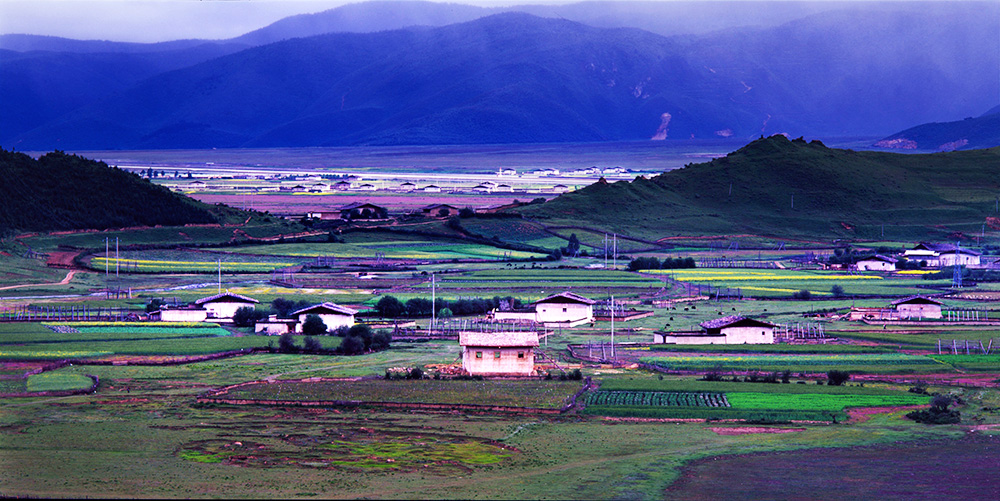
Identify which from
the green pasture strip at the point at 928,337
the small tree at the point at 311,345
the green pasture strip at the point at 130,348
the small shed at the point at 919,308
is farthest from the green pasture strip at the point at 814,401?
the small shed at the point at 919,308

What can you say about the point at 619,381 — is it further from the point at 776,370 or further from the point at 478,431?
the point at 478,431

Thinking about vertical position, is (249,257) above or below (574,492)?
above

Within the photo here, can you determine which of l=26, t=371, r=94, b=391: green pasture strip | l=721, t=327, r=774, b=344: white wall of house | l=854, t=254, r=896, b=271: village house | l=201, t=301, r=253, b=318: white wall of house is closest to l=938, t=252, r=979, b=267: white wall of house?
l=854, t=254, r=896, b=271: village house

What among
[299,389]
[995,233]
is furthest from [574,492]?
[995,233]

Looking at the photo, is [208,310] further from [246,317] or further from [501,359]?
[501,359]

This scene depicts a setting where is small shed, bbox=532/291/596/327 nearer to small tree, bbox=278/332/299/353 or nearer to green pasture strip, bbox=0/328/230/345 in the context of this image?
small tree, bbox=278/332/299/353

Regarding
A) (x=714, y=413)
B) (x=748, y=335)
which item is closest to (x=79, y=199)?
(x=748, y=335)
